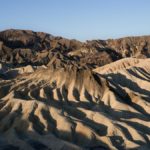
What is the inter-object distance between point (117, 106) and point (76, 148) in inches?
884

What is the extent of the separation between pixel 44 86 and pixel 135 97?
1569cm

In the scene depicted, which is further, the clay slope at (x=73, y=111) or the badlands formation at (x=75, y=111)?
the clay slope at (x=73, y=111)

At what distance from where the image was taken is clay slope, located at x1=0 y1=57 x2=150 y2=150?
72.1 metres

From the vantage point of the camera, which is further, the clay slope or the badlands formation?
the clay slope

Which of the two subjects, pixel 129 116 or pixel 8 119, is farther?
pixel 129 116

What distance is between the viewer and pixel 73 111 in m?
83.3

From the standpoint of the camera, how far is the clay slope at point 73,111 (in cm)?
7206

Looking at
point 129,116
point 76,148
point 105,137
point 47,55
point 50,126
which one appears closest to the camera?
point 76,148

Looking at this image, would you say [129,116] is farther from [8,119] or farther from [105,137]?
[8,119]

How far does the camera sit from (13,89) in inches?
3661

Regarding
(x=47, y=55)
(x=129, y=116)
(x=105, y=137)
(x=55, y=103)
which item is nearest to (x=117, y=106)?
(x=129, y=116)

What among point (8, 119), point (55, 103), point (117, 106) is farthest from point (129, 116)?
point (8, 119)

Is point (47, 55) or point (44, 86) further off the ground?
point (44, 86)

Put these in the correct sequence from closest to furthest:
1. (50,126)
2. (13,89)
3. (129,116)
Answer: (50,126)
(129,116)
(13,89)
